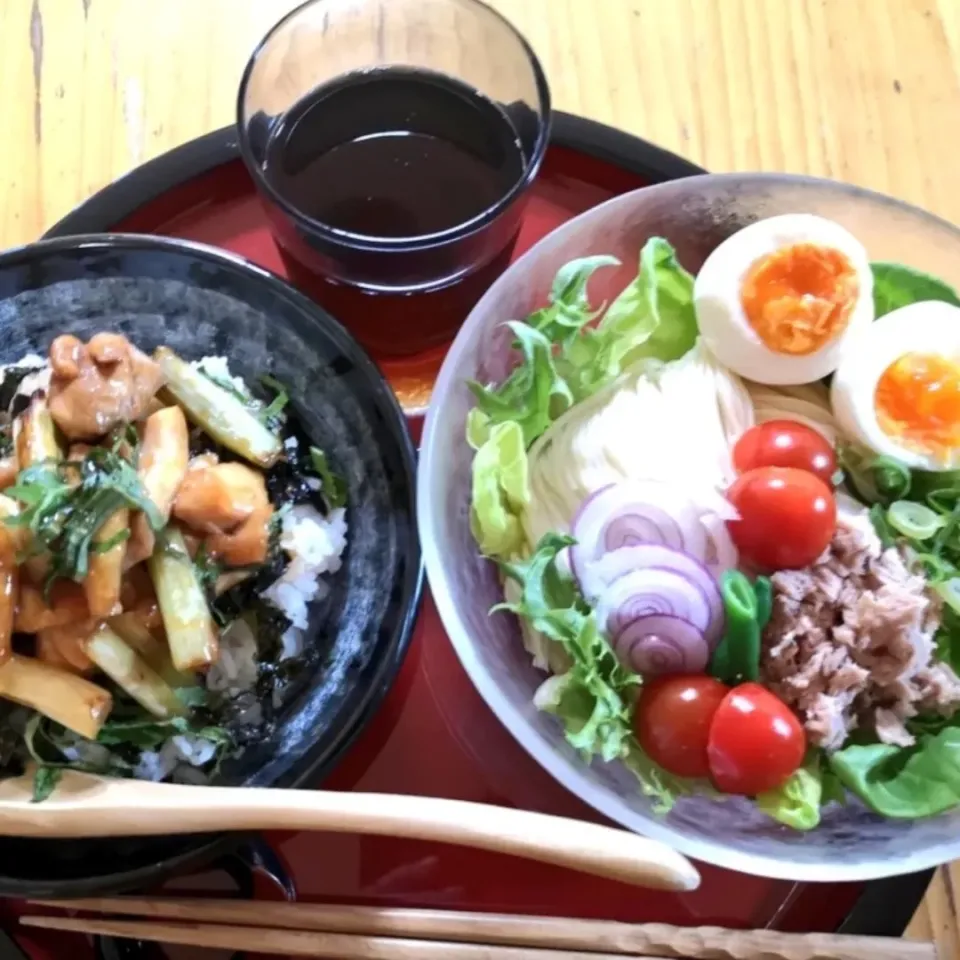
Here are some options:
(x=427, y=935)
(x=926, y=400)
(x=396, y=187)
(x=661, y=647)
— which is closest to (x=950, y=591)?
(x=926, y=400)

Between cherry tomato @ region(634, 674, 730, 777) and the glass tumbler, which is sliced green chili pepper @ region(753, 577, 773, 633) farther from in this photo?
the glass tumbler

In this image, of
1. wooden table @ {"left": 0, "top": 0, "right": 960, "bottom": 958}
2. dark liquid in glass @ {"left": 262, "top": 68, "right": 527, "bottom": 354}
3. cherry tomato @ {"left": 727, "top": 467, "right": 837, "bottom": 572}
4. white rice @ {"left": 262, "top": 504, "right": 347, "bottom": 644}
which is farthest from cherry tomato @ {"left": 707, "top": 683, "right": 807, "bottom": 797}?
wooden table @ {"left": 0, "top": 0, "right": 960, "bottom": 958}

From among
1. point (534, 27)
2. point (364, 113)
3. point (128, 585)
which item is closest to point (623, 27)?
point (534, 27)

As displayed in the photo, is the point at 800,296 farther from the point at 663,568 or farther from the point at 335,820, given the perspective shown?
the point at 335,820

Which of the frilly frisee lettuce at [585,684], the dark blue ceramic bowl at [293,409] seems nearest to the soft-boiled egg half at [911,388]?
the frilly frisee lettuce at [585,684]

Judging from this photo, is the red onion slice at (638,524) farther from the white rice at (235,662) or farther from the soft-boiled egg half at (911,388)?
the white rice at (235,662)

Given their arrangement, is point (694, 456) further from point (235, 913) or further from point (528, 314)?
point (235, 913)
